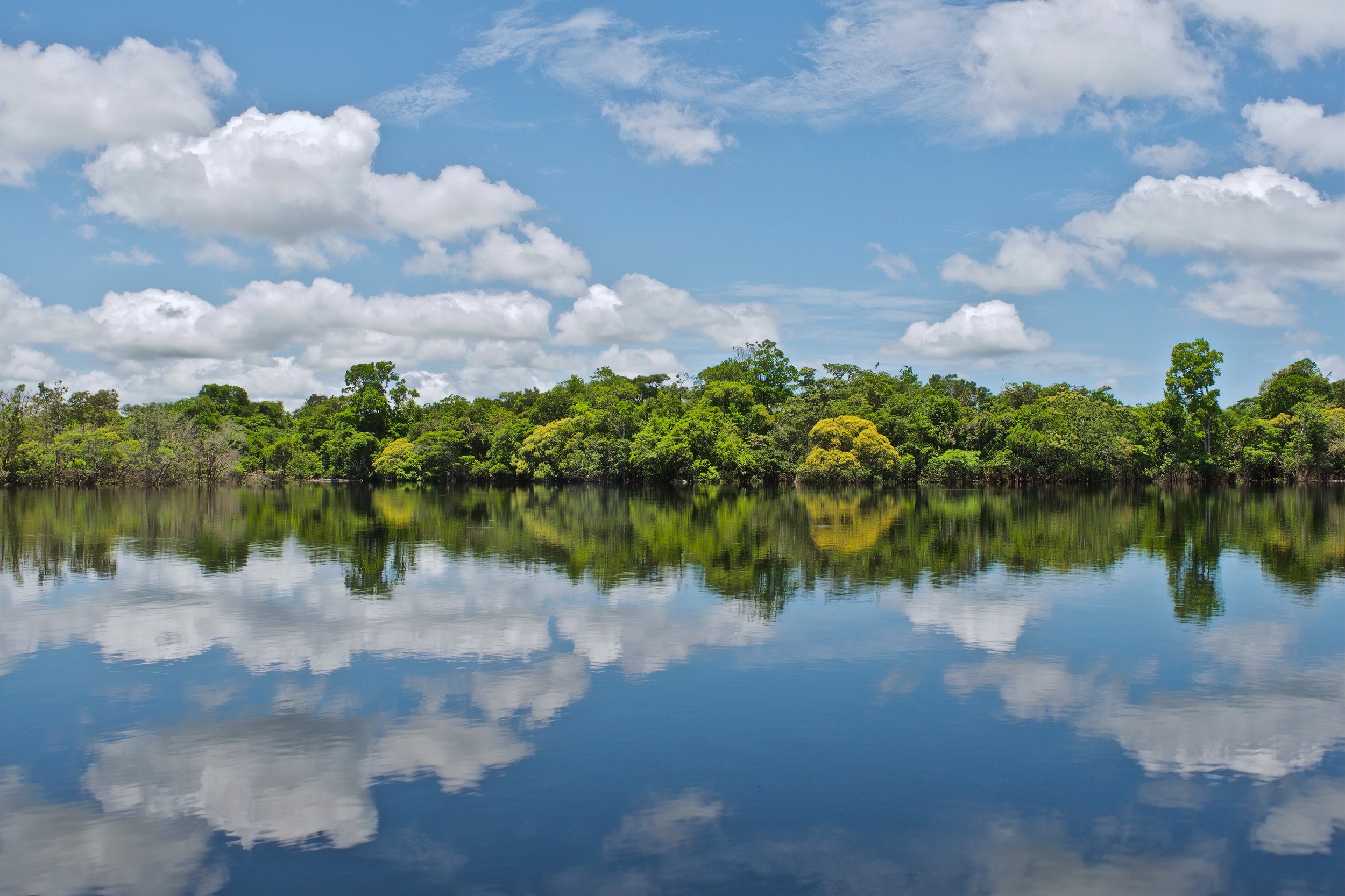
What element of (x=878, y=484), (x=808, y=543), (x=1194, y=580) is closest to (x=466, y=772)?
(x=1194, y=580)

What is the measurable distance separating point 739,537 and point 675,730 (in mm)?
18057

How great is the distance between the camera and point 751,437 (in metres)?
67.5

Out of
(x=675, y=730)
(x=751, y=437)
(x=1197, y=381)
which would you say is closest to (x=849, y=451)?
(x=751, y=437)

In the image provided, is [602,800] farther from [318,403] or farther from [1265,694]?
[318,403]

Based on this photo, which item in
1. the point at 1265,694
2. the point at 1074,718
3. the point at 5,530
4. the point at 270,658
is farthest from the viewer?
the point at 5,530

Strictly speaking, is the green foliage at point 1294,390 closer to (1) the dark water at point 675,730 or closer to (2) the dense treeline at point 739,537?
(2) the dense treeline at point 739,537

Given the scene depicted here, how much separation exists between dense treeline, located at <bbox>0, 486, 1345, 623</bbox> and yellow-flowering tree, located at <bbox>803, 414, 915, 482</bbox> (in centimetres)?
1224

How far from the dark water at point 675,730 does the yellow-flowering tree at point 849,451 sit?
137 feet

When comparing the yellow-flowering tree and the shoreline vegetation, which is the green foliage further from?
the yellow-flowering tree

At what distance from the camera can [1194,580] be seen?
18.1 m

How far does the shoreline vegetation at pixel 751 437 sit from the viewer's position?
61969mm

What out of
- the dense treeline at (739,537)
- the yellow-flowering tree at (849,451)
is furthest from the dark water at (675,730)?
the yellow-flowering tree at (849,451)

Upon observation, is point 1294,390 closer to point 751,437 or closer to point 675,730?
point 751,437

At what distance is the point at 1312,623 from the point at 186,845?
15.8 meters
